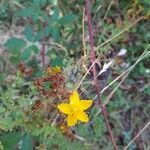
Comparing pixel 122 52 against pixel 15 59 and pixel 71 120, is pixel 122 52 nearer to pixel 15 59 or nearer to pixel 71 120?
pixel 15 59

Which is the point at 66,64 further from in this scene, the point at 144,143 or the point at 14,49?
the point at 144,143

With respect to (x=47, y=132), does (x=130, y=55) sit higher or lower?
higher

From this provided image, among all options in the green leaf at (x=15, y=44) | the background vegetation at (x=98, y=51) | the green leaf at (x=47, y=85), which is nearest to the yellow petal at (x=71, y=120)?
the green leaf at (x=47, y=85)

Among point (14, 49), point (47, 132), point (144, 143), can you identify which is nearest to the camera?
point (47, 132)

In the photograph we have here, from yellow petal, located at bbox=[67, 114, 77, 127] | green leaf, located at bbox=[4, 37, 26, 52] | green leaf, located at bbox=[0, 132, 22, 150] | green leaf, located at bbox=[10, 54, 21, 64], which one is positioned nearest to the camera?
yellow petal, located at bbox=[67, 114, 77, 127]

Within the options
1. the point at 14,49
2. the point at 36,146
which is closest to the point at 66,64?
the point at 14,49

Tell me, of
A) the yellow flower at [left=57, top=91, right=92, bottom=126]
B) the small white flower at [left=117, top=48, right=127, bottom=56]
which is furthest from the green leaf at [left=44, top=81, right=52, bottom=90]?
the small white flower at [left=117, top=48, right=127, bottom=56]

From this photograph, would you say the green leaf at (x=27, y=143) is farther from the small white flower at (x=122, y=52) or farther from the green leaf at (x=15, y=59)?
the small white flower at (x=122, y=52)

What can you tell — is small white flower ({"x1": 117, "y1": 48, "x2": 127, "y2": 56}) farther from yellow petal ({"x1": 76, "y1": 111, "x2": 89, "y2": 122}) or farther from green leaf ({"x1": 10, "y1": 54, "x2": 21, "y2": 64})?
yellow petal ({"x1": 76, "y1": 111, "x2": 89, "y2": 122})
